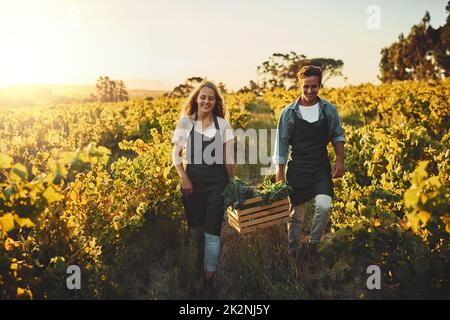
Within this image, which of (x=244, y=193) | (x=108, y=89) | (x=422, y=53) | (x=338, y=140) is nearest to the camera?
(x=244, y=193)

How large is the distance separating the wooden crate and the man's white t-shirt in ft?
2.39

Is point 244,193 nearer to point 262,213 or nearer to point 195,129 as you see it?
point 262,213

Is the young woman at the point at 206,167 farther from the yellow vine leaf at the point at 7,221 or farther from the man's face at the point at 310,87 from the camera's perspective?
the yellow vine leaf at the point at 7,221

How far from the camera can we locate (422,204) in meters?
1.95

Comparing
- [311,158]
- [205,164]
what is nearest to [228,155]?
[205,164]

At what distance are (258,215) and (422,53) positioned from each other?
5464cm

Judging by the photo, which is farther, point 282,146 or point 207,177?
point 282,146

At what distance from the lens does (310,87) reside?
10.5ft

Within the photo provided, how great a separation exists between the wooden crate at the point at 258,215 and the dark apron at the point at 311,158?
0.75ft

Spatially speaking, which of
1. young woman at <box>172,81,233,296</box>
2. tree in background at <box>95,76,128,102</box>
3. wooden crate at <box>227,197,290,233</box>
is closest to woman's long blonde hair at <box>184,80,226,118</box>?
young woman at <box>172,81,233,296</box>

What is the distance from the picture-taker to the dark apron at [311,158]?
10.7ft

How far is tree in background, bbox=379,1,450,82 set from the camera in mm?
43719

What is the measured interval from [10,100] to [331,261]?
57.5 m
